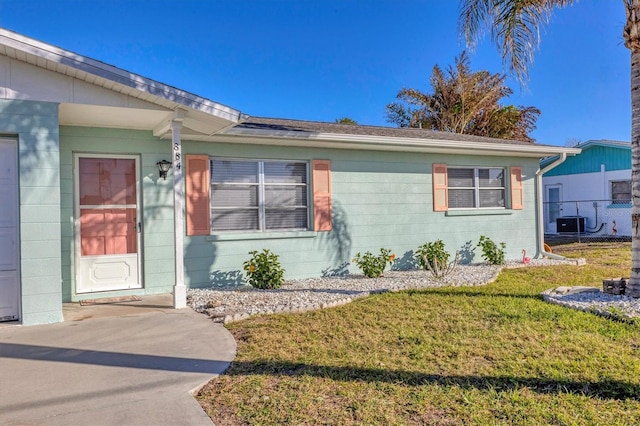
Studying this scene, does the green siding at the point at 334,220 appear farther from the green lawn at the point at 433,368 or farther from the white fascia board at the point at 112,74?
the green lawn at the point at 433,368

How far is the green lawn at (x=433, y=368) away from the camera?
2.95 m

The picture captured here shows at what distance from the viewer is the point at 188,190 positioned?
23.8 ft

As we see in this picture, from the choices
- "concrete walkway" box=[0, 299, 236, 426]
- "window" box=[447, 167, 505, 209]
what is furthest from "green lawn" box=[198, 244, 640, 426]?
"window" box=[447, 167, 505, 209]

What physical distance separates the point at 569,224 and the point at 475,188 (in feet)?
36.6

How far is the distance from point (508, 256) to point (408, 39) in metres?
11.6

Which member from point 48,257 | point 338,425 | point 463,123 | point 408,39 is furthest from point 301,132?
point 463,123

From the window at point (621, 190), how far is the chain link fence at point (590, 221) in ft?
0.83

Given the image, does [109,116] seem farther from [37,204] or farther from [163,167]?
[37,204]

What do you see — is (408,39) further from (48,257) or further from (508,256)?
(48,257)

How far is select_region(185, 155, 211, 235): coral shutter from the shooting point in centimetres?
727

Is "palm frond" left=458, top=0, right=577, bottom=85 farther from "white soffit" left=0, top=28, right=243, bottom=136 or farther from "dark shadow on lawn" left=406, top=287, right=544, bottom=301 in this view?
"white soffit" left=0, top=28, right=243, bottom=136

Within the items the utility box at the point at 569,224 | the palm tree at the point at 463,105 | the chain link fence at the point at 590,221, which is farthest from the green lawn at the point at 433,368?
the palm tree at the point at 463,105

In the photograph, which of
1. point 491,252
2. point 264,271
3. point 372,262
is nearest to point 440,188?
point 491,252

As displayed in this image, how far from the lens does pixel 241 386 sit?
11.1 ft
